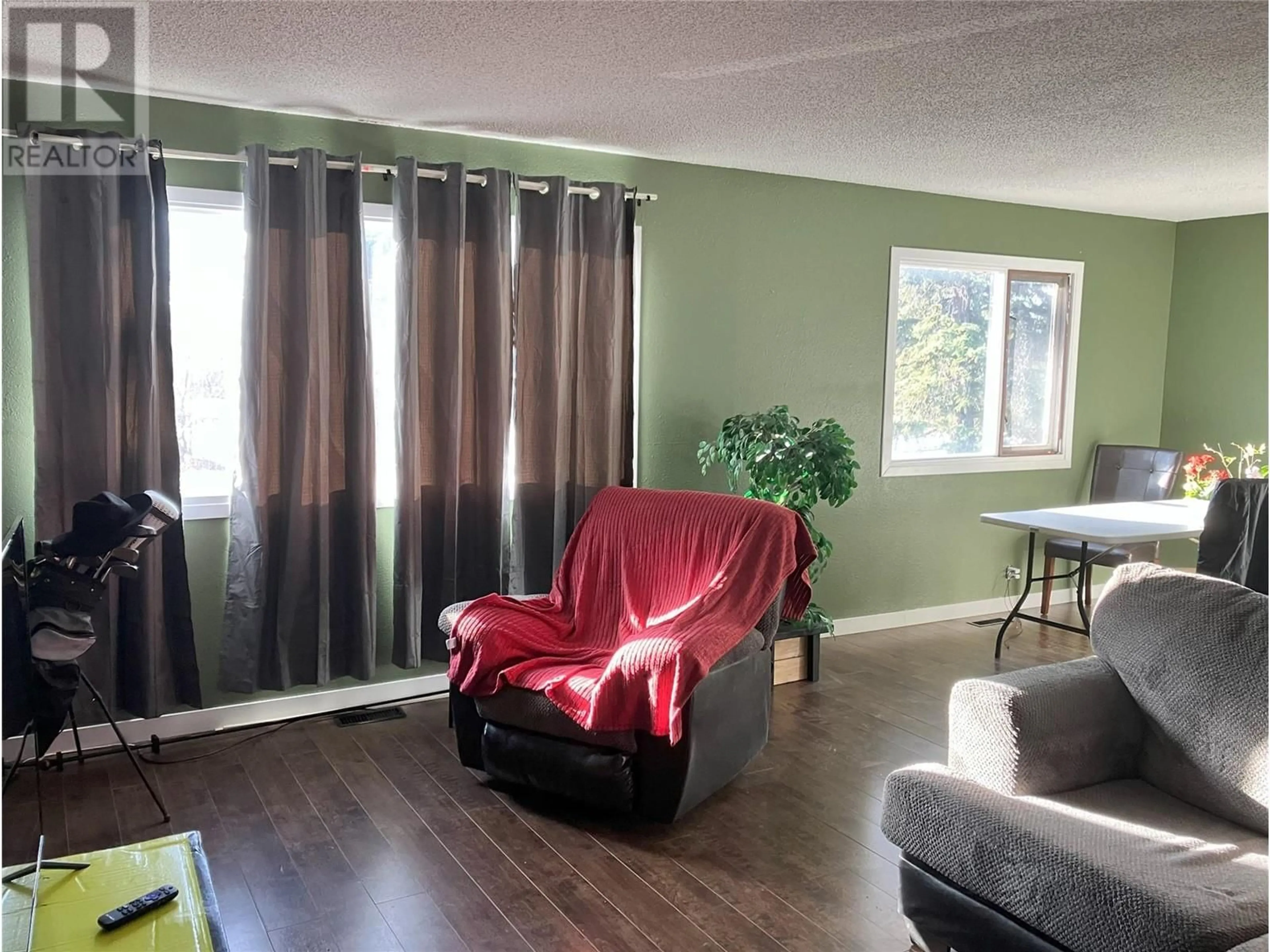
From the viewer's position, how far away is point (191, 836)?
2182 mm

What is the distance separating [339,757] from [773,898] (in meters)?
1.68

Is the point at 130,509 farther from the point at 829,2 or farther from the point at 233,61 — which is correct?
the point at 829,2

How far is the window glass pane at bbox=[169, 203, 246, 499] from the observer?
3771 mm

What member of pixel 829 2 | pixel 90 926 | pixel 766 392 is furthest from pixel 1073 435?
pixel 90 926

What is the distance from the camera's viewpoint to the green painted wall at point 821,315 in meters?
4.00

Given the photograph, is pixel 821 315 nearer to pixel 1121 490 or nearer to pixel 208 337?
pixel 1121 490

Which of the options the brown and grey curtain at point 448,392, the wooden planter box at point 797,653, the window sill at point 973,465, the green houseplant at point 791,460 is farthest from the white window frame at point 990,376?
the brown and grey curtain at point 448,392

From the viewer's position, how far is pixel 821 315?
204 inches

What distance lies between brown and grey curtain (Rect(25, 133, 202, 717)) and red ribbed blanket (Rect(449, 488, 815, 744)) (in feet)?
3.69

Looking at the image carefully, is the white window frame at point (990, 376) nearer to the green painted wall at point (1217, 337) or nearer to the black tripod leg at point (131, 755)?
the green painted wall at point (1217, 337)

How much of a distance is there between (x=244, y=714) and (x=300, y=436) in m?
1.09

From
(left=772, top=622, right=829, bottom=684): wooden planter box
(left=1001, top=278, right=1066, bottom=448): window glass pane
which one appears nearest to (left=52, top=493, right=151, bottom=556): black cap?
(left=772, top=622, right=829, bottom=684): wooden planter box

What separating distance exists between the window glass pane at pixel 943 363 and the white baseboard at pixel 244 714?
9.35 ft

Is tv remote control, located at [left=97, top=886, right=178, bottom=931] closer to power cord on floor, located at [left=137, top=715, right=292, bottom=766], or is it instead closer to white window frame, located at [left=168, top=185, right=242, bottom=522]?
power cord on floor, located at [left=137, top=715, right=292, bottom=766]
